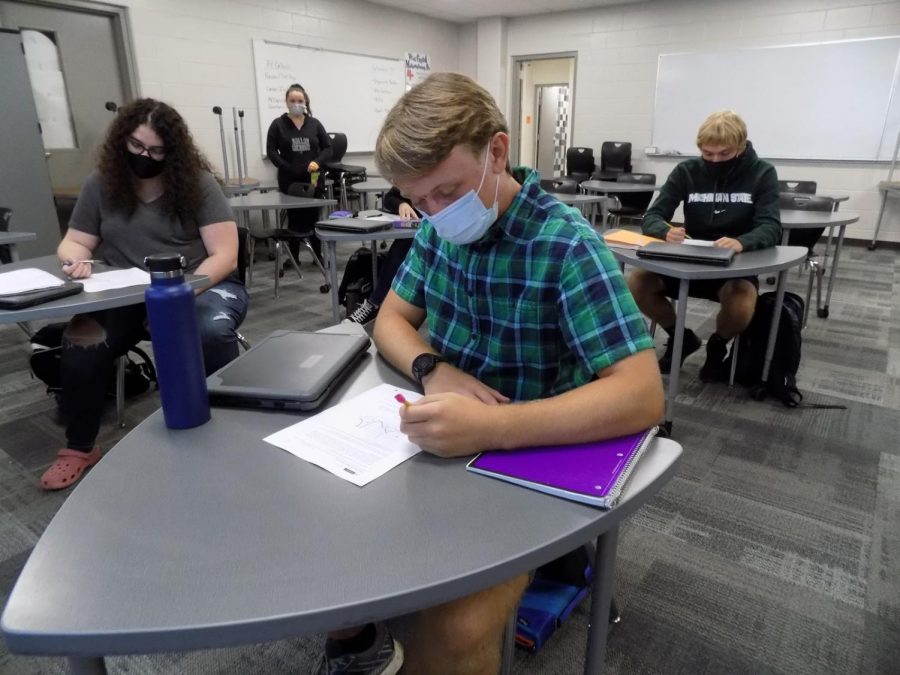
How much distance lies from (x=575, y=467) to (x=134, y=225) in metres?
1.85

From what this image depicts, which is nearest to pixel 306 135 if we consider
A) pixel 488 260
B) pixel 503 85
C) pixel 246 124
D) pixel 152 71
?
pixel 246 124

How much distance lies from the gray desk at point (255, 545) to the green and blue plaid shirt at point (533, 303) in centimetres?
19

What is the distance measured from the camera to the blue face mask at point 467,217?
2.92 feet

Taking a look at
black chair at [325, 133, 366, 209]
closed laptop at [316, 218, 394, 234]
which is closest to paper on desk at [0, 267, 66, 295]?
closed laptop at [316, 218, 394, 234]

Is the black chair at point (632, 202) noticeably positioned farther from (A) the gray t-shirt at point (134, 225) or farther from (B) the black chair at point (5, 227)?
(B) the black chair at point (5, 227)

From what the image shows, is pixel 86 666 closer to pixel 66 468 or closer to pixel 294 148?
pixel 66 468

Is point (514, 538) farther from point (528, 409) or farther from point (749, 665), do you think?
point (749, 665)

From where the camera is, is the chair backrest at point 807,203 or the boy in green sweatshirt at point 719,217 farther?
the chair backrest at point 807,203

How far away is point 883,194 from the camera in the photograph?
581 centimetres

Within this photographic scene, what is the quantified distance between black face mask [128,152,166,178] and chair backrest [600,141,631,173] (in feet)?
19.9

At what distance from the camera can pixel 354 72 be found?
6.68m

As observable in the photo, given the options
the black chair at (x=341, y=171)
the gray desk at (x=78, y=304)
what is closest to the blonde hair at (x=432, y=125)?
Answer: the gray desk at (x=78, y=304)

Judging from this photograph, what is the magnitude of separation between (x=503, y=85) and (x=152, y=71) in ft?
15.2

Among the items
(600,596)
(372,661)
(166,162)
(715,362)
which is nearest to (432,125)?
(600,596)
